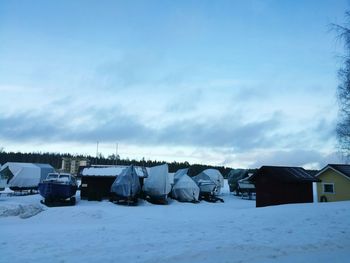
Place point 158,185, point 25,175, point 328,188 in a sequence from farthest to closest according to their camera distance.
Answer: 1. point 25,175
2. point 328,188
3. point 158,185

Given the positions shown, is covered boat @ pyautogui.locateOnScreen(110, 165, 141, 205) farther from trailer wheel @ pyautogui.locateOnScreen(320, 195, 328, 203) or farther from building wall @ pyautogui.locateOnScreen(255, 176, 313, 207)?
trailer wheel @ pyautogui.locateOnScreen(320, 195, 328, 203)

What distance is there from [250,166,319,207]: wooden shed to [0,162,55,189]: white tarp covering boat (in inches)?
1123

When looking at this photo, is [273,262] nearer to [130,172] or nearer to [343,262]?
[343,262]

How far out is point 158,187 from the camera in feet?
101

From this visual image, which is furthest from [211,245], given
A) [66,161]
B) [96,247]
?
[66,161]

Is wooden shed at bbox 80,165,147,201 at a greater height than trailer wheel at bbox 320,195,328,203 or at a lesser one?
greater

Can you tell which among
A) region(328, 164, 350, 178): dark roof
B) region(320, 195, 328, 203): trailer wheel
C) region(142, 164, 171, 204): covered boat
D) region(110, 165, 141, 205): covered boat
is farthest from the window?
region(110, 165, 141, 205): covered boat

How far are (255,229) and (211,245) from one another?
348 cm

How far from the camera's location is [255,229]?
514 inches

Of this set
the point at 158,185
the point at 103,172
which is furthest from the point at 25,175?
the point at 158,185

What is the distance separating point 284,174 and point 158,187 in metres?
10.6

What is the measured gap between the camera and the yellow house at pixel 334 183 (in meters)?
31.3

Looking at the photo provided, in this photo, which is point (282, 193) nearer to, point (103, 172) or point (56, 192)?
point (103, 172)

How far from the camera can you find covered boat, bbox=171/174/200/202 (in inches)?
1291
